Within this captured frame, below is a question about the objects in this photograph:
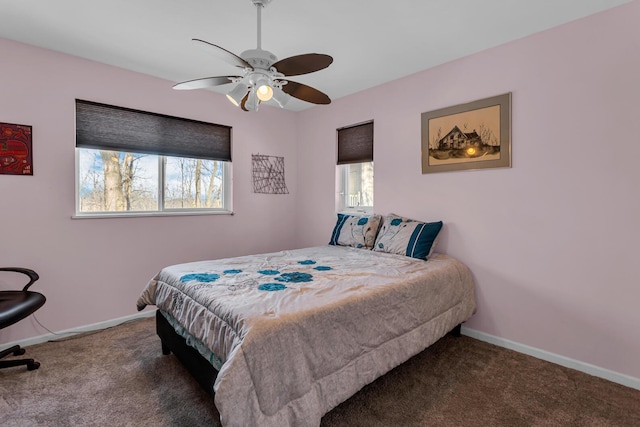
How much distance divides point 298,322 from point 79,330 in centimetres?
251

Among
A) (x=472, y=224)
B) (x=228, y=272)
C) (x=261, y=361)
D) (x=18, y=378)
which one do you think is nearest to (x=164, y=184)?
(x=228, y=272)

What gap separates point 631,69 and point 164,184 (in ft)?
13.2

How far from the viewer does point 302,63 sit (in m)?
1.81

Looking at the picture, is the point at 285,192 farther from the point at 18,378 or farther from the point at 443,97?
the point at 18,378

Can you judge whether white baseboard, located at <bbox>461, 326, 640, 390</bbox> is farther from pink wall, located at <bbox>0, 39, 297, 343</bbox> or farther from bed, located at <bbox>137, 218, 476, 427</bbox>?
pink wall, located at <bbox>0, 39, 297, 343</bbox>

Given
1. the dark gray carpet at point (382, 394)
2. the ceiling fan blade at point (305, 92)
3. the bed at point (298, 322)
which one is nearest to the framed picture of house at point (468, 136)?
the bed at point (298, 322)

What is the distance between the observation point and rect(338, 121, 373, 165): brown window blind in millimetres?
3535

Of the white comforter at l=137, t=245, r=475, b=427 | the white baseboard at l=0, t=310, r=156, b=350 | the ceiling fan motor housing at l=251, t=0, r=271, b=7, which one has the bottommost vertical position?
the white baseboard at l=0, t=310, r=156, b=350

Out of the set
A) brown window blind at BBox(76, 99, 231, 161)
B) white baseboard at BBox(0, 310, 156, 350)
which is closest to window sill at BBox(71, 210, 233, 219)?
brown window blind at BBox(76, 99, 231, 161)

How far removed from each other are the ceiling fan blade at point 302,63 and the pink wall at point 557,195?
1551 mm

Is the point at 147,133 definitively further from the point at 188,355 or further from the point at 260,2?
the point at 188,355

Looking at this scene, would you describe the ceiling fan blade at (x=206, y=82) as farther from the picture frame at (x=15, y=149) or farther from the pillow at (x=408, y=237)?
the pillow at (x=408, y=237)

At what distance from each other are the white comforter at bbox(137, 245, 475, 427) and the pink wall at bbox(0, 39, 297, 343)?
92 centimetres

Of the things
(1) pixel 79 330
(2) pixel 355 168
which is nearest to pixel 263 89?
(2) pixel 355 168
